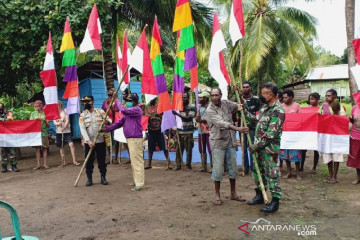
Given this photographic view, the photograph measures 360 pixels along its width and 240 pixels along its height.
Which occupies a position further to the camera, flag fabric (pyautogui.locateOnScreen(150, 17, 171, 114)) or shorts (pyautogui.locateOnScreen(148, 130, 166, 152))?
shorts (pyautogui.locateOnScreen(148, 130, 166, 152))

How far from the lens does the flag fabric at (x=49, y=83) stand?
7.06 metres

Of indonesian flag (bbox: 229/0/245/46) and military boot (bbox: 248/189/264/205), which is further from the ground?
indonesian flag (bbox: 229/0/245/46)

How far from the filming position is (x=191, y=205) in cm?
468

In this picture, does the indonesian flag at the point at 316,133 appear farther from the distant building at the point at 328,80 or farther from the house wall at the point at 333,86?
the house wall at the point at 333,86

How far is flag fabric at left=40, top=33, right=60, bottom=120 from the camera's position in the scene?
23.2 feet

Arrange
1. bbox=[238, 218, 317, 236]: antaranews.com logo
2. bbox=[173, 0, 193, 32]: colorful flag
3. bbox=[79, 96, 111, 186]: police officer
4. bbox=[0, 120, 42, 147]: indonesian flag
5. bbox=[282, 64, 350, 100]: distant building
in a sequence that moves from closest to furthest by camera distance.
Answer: bbox=[238, 218, 317, 236]: antaranews.com logo → bbox=[173, 0, 193, 32]: colorful flag → bbox=[79, 96, 111, 186]: police officer → bbox=[0, 120, 42, 147]: indonesian flag → bbox=[282, 64, 350, 100]: distant building

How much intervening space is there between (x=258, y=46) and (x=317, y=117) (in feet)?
27.9

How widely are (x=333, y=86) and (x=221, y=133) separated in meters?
28.3

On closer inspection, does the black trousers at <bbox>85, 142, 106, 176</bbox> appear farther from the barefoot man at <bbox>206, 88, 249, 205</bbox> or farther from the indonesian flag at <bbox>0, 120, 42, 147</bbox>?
the indonesian flag at <bbox>0, 120, 42, 147</bbox>

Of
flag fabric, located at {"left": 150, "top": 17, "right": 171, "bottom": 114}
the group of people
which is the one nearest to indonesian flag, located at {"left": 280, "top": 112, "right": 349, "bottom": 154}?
the group of people

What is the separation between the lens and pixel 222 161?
15.1 feet

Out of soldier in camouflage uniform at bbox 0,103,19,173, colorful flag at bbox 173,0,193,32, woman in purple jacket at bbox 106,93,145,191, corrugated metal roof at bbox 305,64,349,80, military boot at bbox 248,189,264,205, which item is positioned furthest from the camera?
corrugated metal roof at bbox 305,64,349,80

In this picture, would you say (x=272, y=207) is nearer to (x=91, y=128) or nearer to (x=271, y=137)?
(x=271, y=137)

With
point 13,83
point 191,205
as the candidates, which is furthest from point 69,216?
point 13,83
